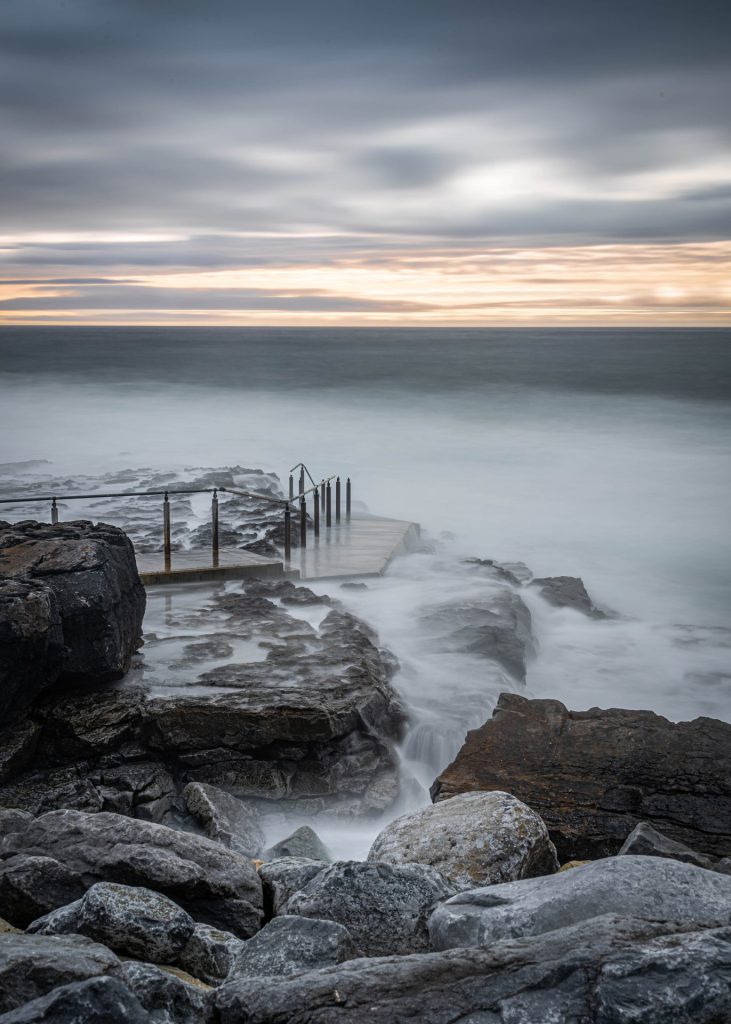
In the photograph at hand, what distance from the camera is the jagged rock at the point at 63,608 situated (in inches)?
263

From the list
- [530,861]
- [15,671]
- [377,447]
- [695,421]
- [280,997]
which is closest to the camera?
[280,997]

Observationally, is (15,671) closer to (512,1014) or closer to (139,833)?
(139,833)

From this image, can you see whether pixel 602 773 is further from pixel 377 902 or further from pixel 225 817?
pixel 377 902

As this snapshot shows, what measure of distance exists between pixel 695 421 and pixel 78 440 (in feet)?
100

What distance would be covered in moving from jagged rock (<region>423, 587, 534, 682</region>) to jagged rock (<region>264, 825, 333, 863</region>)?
4885 millimetres

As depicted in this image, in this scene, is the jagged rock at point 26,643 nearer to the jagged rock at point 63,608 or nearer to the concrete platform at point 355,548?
the jagged rock at point 63,608

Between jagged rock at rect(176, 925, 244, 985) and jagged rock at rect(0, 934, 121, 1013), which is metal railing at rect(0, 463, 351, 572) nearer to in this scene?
jagged rock at rect(176, 925, 244, 985)

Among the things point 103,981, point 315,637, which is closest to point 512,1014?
point 103,981

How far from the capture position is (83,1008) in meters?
2.64

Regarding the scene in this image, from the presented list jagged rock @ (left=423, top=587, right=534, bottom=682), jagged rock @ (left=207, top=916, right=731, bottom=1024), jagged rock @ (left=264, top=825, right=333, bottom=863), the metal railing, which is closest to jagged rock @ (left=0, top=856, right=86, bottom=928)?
jagged rock @ (left=207, top=916, right=731, bottom=1024)

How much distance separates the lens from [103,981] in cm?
273

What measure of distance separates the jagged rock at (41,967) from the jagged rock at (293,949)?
0.57m

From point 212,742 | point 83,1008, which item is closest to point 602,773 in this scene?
point 212,742

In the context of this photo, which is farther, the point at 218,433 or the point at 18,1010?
the point at 218,433
